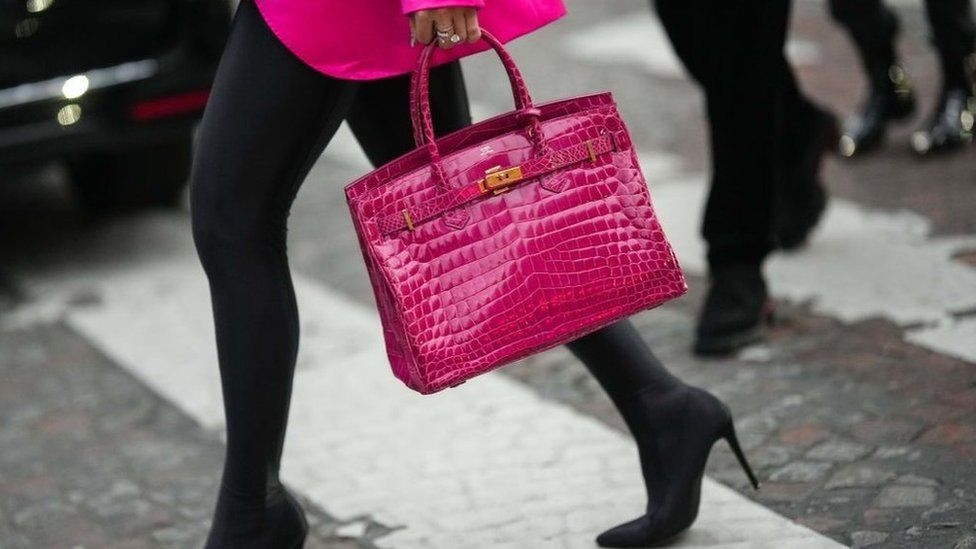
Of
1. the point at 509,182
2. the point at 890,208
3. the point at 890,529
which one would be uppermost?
the point at 509,182

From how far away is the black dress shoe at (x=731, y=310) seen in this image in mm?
3688

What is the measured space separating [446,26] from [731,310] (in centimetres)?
171

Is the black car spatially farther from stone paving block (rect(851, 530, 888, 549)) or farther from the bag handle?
stone paving block (rect(851, 530, 888, 549))

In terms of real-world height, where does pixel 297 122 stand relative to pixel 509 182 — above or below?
above

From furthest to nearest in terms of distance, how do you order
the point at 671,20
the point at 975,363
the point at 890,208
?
the point at 890,208 → the point at 671,20 → the point at 975,363

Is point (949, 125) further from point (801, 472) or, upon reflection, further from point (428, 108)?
point (428, 108)

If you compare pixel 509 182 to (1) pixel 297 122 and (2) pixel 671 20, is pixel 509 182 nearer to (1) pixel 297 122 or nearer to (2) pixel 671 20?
(1) pixel 297 122

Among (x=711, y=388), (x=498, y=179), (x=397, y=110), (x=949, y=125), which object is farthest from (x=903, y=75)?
(x=498, y=179)

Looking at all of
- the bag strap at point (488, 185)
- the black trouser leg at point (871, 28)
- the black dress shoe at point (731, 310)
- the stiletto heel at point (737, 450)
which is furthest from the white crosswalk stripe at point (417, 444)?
the black trouser leg at point (871, 28)

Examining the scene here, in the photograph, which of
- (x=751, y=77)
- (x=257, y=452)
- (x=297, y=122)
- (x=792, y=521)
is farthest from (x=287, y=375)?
(x=751, y=77)

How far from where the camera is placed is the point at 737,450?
278cm

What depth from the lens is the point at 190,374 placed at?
13.6ft

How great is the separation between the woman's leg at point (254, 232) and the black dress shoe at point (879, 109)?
3.25 metres

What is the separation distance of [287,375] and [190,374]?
178 centimetres
